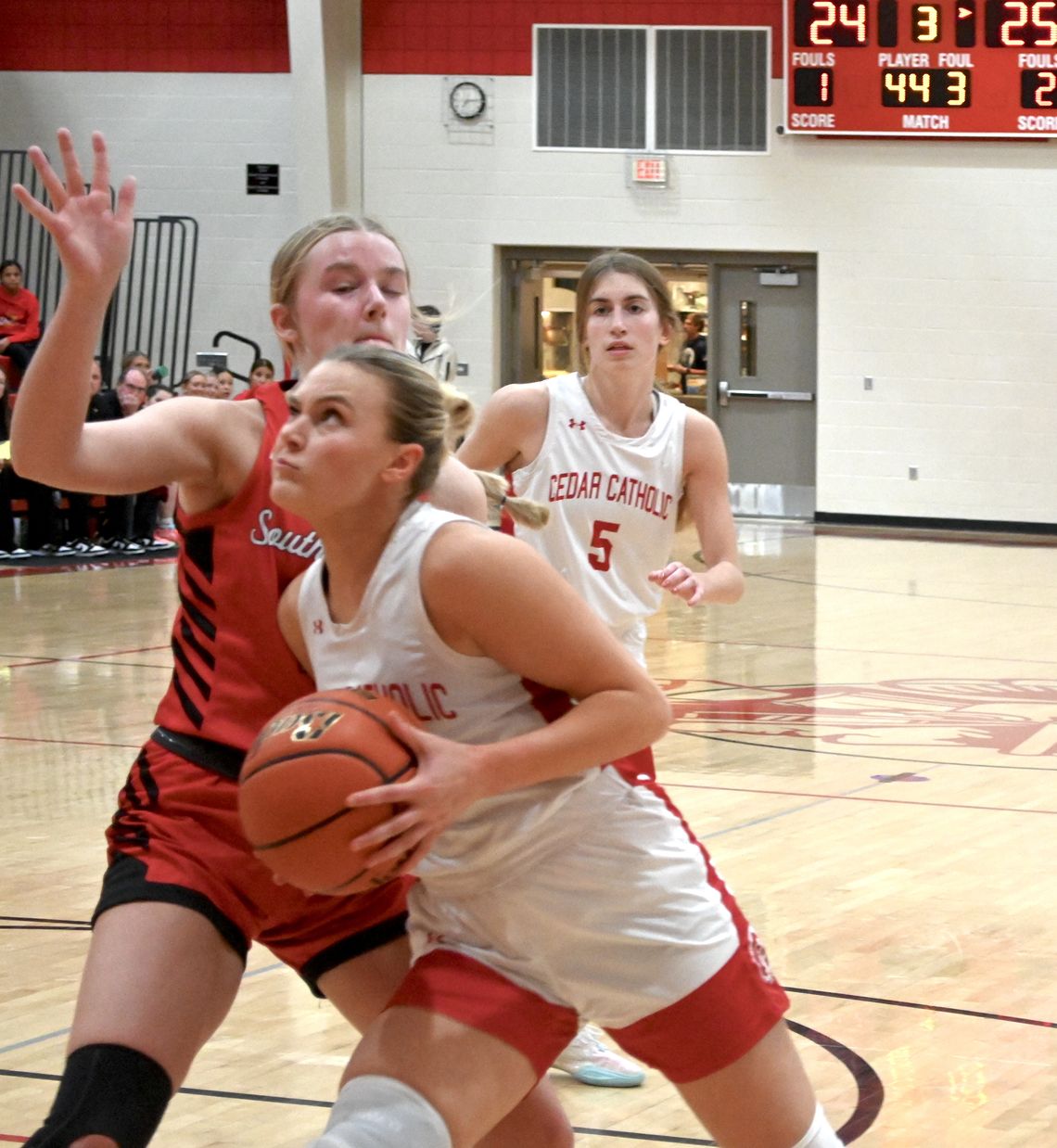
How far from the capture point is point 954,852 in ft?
16.5

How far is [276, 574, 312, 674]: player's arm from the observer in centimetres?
230

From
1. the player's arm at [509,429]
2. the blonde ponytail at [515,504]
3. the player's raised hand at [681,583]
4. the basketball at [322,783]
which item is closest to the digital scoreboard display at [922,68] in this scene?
the player's arm at [509,429]

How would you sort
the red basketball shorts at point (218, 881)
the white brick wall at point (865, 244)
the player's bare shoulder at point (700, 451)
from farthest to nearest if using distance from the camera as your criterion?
the white brick wall at point (865, 244)
the player's bare shoulder at point (700, 451)
the red basketball shorts at point (218, 881)

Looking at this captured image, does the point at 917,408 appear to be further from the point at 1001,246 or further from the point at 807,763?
the point at 807,763

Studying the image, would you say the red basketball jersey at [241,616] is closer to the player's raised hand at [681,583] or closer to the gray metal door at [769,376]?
the player's raised hand at [681,583]

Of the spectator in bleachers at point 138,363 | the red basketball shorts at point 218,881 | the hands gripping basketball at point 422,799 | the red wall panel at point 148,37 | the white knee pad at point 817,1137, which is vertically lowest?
the white knee pad at point 817,1137

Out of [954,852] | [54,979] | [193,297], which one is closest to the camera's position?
[54,979]

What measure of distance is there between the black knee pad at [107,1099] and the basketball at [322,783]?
0.91 ft

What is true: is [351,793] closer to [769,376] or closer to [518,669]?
[518,669]

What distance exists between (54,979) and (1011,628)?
23.6 feet

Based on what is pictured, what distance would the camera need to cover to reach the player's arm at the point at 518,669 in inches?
77.7

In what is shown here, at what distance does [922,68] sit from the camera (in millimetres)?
15250

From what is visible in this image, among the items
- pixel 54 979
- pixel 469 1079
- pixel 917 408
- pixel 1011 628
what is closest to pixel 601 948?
pixel 469 1079

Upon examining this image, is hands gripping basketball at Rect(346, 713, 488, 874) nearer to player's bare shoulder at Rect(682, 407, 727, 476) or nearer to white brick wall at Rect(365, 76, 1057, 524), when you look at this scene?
player's bare shoulder at Rect(682, 407, 727, 476)
